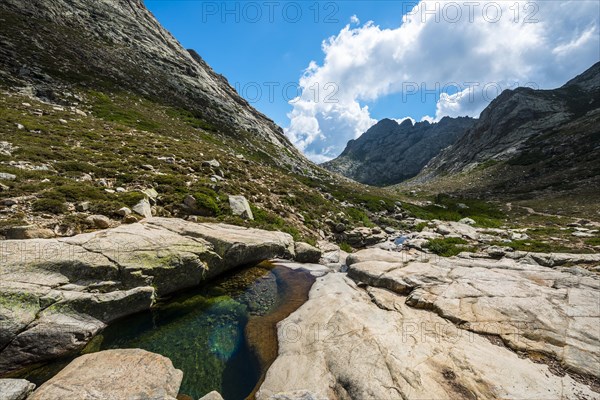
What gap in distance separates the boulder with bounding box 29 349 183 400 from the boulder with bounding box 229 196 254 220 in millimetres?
12253

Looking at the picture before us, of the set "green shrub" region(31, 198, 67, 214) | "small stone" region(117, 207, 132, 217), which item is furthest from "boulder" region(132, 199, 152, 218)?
"green shrub" region(31, 198, 67, 214)

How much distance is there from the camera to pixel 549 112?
121688mm

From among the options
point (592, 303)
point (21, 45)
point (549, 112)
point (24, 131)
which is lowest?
point (592, 303)

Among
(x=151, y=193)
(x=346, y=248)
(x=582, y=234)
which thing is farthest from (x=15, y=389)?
(x=582, y=234)

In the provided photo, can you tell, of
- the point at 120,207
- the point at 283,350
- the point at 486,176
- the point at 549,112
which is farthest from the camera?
the point at 549,112

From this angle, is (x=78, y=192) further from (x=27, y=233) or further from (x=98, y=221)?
(x=27, y=233)

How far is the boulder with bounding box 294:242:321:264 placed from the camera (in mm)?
17422

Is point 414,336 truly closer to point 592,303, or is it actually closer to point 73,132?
point 592,303

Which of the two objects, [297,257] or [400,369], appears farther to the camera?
[297,257]

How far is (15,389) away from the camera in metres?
5.98

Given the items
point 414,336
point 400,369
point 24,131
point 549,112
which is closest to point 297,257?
point 414,336

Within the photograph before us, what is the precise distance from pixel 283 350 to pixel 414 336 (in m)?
4.46

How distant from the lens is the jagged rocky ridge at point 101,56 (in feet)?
142

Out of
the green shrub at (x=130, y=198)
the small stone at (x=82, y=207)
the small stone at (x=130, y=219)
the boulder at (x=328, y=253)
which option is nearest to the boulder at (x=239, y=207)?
the green shrub at (x=130, y=198)
